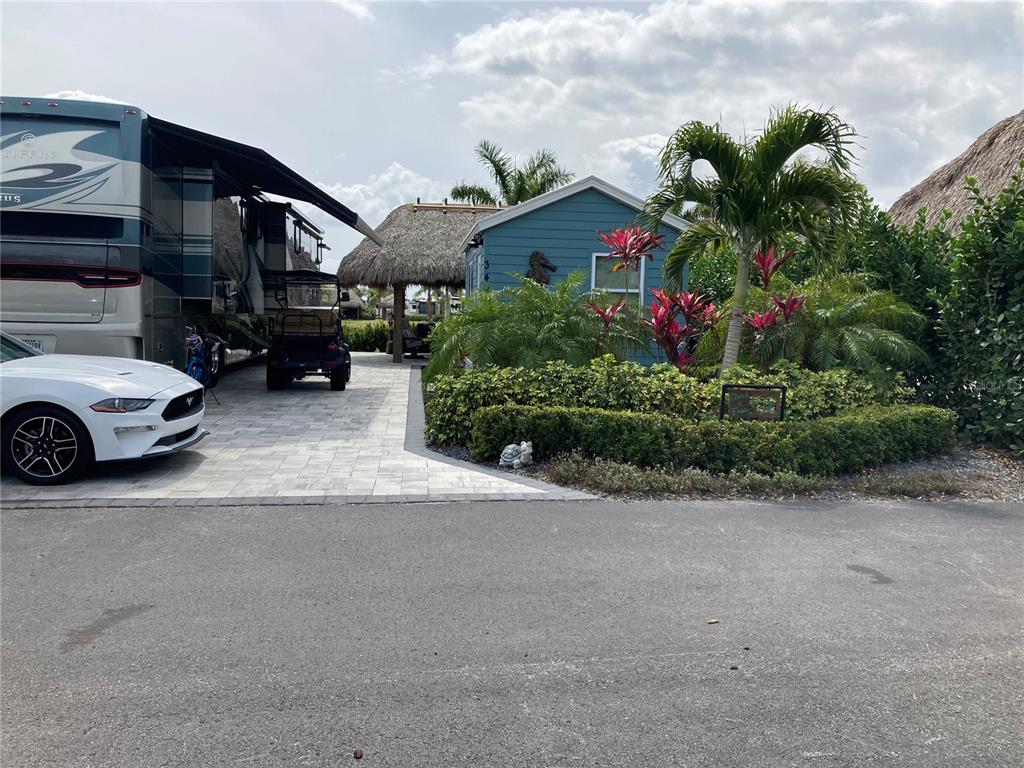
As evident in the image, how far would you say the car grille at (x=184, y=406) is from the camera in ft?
23.5

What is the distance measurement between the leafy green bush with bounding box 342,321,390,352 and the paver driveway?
14327mm

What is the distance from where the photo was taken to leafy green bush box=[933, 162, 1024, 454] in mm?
8602

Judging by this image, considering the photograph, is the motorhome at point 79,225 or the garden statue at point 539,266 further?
the garden statue at point 539,266

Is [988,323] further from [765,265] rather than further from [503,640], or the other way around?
[503,640]

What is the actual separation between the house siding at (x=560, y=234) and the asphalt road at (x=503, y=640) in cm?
1002

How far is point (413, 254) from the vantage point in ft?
70.0

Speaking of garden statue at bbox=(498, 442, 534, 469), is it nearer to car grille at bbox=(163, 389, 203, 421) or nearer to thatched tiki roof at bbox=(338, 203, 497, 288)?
car grille at bbox=(163, 389, 203, 421)

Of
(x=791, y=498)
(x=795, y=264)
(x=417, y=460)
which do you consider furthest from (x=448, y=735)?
(x=795, y=264)

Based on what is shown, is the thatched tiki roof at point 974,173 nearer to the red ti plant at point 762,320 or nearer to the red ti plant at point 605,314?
the red ti plant at point 762,320

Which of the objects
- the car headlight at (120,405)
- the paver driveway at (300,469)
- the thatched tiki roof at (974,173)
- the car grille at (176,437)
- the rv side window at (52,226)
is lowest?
the paver driveway at (300,469)

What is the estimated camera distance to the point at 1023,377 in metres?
8.50

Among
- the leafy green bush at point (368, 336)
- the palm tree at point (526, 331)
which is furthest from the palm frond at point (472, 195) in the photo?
the palm tree at point (526, 331)

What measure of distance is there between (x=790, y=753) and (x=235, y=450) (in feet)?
22.7

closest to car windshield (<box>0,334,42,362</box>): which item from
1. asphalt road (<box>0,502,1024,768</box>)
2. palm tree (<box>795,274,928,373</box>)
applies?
asphalt road (<box>0,502,1024,768</box>)
